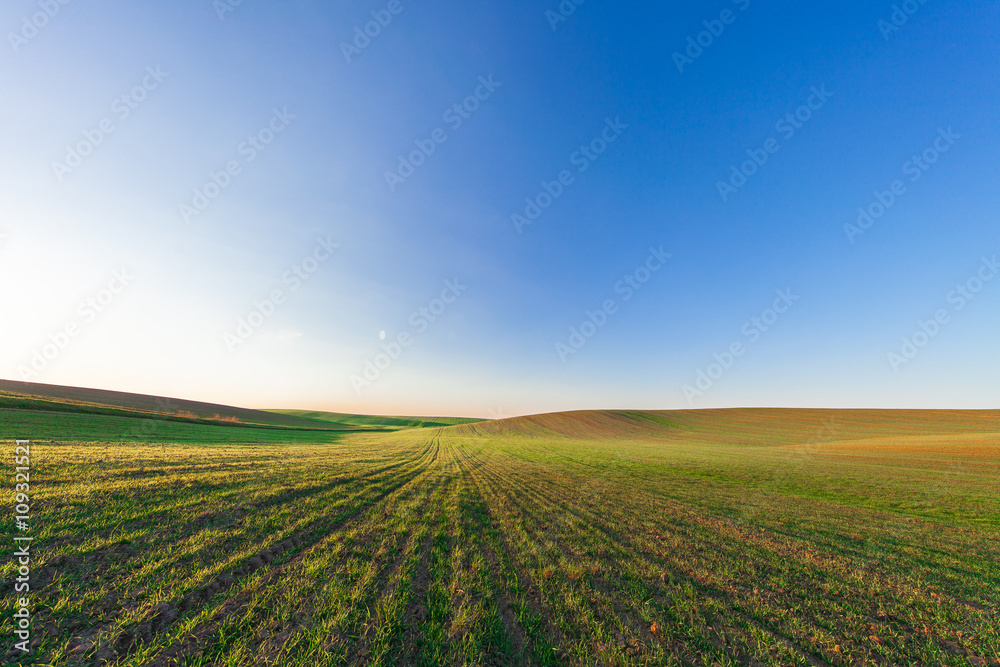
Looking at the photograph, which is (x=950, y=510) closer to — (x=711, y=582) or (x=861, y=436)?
(x=711, y=582)

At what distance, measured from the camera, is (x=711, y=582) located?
704 centimetres

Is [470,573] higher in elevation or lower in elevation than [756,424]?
higher

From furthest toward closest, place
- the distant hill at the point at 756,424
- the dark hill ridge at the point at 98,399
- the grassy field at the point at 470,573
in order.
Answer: the distant hill at the point at 756,424, the dark hill ridge at the point at 98,399, the grassy field at the point at 470,573

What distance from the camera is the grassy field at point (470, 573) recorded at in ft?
15.1

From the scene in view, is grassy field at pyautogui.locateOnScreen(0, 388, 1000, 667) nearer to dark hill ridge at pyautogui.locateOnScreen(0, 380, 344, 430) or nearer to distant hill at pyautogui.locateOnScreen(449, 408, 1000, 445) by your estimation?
dark hill ridge at pyautogui.locateOnScreen(0, 380, 344, 430)

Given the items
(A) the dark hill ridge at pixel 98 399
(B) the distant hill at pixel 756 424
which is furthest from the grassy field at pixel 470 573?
(B) the distant hill at pixel 756 424

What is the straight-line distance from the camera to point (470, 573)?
6875 mm

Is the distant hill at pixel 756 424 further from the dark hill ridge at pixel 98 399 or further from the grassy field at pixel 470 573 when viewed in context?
the dark hill ridge at pixel 98 399

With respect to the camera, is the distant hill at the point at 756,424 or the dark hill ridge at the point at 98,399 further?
the distant hill at the point at 756,424

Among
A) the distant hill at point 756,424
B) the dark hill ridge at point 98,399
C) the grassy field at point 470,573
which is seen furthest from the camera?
the distant hill at point 756,424

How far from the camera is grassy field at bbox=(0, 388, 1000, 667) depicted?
460cm

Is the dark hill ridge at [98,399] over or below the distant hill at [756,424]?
over

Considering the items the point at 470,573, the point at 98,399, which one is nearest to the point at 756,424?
the point at 470,573

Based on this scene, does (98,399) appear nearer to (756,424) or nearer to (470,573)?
(470,573)
